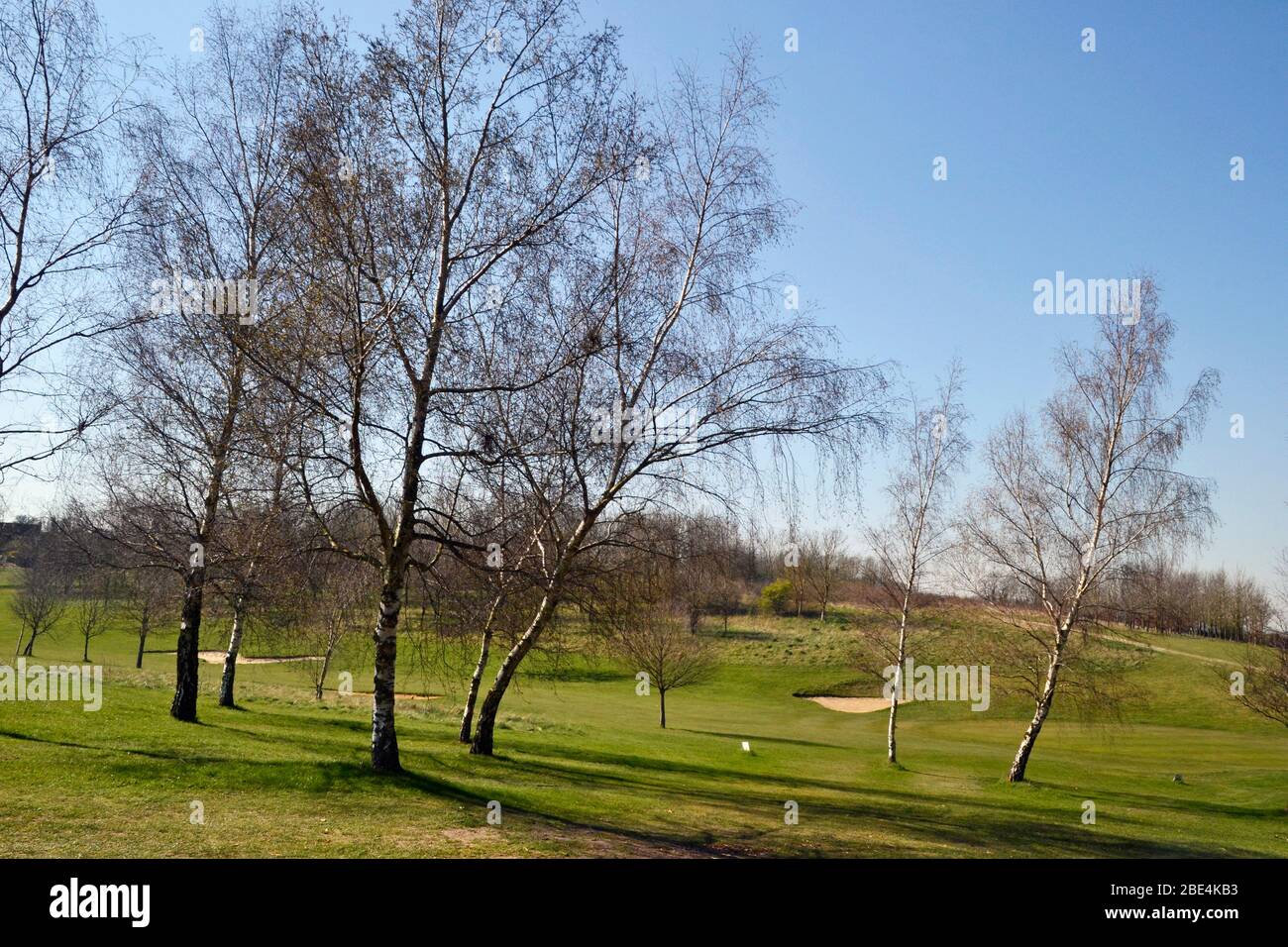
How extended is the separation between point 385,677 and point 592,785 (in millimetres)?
5126

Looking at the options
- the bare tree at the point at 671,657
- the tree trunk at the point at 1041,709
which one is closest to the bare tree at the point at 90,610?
the bare tree at the point at 671,657

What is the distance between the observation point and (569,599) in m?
15.0

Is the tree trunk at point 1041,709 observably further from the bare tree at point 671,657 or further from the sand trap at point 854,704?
the sand trap at point 854,704

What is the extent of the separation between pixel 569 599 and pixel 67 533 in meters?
9.84

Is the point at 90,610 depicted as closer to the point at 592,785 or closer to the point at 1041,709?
the point at 592,785

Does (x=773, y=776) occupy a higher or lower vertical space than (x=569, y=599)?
lower

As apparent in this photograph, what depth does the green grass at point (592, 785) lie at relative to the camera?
9.18 metres

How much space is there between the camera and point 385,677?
41.3 feet

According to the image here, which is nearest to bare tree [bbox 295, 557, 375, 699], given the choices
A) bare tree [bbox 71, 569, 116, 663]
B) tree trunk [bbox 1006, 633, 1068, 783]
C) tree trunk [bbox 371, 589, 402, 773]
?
tree trunk [bbox 371, 589, 402, 773]

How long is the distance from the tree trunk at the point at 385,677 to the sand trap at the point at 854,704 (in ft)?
115

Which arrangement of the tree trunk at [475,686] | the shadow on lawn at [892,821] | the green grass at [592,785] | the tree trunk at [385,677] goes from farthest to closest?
1. the tree trunk at [475,686]
2. the tree trunk at [385,677]
3. the shadow on lawn at [892,821]
4. the green grass at [592,785]
